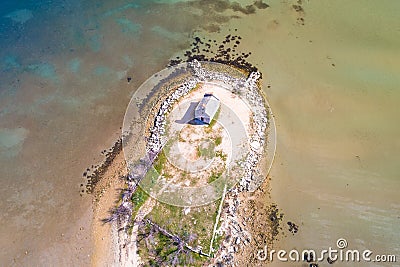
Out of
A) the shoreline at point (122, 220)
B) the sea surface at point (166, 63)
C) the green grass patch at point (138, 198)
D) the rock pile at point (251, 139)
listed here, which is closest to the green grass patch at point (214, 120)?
the rock pile at point (251, 139)

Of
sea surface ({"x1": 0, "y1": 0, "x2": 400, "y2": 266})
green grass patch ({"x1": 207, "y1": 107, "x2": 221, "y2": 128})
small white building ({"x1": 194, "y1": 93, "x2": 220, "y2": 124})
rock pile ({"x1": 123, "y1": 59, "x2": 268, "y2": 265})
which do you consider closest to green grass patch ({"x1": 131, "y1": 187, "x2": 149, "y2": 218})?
rock pile ({"x1": 123, "y1": 59, "x2": 268, "y2": 265})

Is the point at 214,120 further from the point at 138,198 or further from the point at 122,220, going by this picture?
the point at 122,220

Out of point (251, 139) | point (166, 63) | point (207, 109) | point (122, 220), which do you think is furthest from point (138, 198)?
point (166, 63)

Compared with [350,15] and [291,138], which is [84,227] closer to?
[291,138]

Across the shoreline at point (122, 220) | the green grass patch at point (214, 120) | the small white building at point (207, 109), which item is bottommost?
the shoreline at point (122, 220)

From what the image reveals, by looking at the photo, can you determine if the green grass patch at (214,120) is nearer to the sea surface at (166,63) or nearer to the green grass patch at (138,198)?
the sea surface at (166,63)

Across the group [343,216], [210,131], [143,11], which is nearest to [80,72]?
[143,11]
